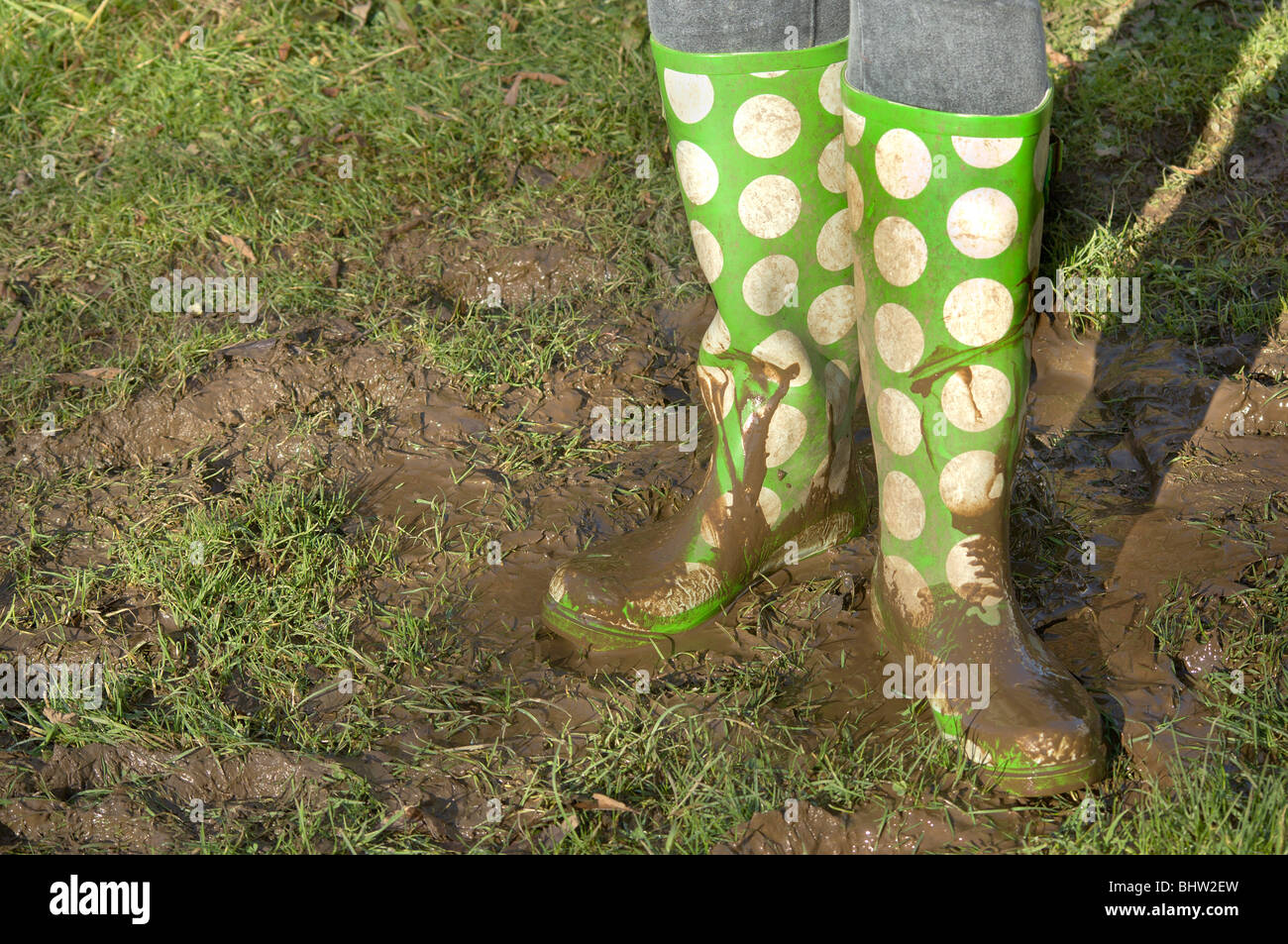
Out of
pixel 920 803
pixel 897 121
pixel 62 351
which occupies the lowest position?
pixel 920 803

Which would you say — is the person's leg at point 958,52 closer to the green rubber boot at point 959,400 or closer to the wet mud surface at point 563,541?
the green rubber boot at point 959,400

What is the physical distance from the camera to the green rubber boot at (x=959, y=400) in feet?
4.85

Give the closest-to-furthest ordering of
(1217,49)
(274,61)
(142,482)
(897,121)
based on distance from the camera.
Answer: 1. (897,121)
2. (142,482)
3. (1217,49)
4. (274,61)

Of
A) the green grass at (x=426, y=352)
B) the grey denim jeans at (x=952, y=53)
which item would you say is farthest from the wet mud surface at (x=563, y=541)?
the grey denim jeans at (x=952, y=53)

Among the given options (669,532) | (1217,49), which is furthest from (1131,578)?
(1217,49)

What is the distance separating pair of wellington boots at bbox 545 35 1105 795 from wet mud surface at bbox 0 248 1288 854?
98mm

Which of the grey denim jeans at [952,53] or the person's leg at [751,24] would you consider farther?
the person's leg at [751,24]

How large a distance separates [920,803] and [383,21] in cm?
297

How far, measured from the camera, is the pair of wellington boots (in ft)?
4.95

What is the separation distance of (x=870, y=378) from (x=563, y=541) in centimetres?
76

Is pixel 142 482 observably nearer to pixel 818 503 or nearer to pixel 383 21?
pixel 818 503

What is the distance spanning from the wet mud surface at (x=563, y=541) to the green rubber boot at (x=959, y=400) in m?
0.12

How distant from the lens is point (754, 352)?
6.09 feet

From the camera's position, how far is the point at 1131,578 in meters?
1.96
